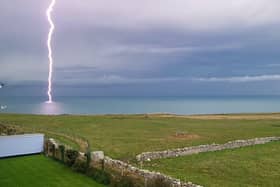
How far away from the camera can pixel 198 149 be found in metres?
31.7

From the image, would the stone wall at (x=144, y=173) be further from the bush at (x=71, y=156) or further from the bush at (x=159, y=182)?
the bush at (x=71, y=156)

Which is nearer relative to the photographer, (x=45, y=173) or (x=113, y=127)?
(x=45, y=173)

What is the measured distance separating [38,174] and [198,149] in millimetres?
15185

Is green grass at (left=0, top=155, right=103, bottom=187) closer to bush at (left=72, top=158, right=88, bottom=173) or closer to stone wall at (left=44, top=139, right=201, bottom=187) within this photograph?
bush at (left=72, top=158, right=88, bottom=173)

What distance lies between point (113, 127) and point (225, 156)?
64.1 feet

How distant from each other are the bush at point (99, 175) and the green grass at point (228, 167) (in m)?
4.31

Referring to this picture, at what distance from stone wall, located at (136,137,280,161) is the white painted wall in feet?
26.5

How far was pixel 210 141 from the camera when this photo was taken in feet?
119

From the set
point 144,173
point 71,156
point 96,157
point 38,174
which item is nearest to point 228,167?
point 144,173

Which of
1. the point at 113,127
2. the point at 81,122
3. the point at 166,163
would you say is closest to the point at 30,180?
the point at 166,163

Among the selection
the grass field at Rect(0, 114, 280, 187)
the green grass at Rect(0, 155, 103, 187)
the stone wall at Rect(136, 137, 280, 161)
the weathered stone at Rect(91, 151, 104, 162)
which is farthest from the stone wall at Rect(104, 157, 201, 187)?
the stone wall at Rect(136, 137, 280, 161)

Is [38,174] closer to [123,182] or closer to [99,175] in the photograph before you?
[99,175]

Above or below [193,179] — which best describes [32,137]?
above

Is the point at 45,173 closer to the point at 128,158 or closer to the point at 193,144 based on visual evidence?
the point at 128,158
